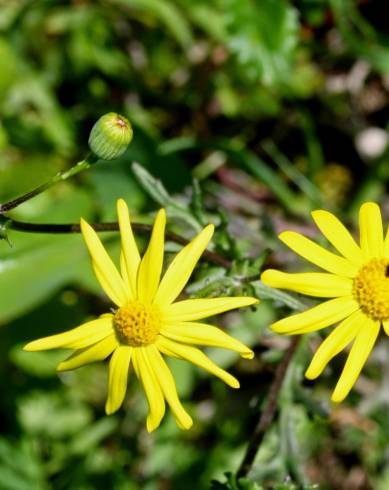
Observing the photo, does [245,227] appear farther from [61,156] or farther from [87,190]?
[61,156]

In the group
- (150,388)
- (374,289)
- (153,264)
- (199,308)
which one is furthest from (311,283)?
(150,388)

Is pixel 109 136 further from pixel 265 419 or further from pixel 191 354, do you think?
pixel 265 419

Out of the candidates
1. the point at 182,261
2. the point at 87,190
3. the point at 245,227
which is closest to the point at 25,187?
the point at 87,190

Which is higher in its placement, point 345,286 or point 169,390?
point 345,286

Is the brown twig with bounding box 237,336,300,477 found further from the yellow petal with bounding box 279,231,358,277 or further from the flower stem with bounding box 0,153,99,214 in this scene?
the flower stem with bounding box 0,153,99,214

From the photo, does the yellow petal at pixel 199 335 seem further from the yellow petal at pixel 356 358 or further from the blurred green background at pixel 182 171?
the blurred green background at pixel 182 171

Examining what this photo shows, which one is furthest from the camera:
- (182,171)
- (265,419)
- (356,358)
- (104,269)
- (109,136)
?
(182,171)
